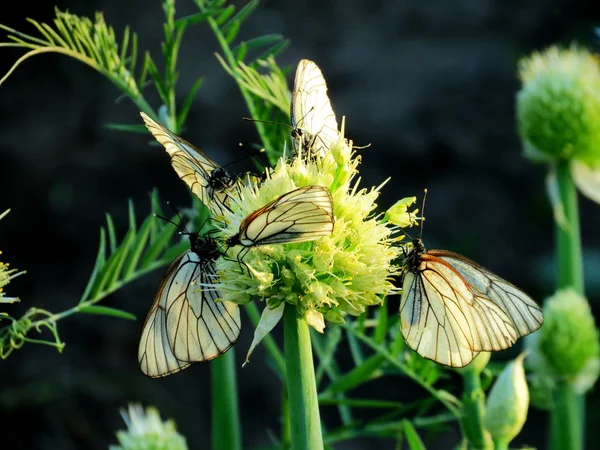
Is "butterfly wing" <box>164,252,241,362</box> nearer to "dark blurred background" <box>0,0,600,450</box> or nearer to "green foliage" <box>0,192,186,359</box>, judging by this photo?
"green foliage" <box>0,192,186,359</box>

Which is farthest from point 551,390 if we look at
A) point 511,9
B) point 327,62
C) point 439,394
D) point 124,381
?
point 511,9

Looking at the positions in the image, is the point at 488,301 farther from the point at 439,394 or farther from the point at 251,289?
the point at 251,289

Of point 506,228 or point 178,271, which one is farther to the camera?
point 506,228

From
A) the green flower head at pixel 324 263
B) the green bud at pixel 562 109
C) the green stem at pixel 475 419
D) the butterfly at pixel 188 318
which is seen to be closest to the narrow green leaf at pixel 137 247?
the butterfly at pixel 188 318

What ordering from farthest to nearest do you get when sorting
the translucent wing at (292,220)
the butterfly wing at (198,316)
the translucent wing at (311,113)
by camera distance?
the translucent wing at (311,113) < the butterfly wing at (198,316) < the translucent wing at (292,220)

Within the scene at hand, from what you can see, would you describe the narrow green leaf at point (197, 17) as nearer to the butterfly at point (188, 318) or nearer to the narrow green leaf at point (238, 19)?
the narrow green leaf at point (238, 19)

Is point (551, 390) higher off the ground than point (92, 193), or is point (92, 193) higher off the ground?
point (92, 193)

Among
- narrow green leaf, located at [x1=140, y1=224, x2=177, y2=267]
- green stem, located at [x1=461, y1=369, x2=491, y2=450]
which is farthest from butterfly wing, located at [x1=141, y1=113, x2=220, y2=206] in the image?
green stem, located at [x1=461, y1=369, x2=491, y2=450]

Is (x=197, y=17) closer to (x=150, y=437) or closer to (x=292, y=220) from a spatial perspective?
(x=292, y=220)
